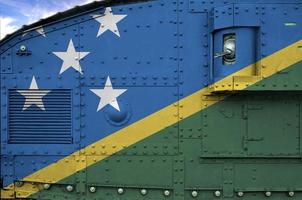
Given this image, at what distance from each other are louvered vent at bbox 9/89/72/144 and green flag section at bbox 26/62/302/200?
448 mm

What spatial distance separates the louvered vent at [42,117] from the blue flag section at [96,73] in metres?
0.01

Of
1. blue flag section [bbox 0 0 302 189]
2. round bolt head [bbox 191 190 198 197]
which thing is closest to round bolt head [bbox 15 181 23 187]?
blue flag section [bbox 0 0 302 189]

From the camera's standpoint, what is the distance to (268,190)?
A: 13.9 feet

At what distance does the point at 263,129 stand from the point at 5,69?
9.79ft

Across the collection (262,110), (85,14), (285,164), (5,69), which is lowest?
(285,164)

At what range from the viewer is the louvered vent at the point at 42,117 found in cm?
429

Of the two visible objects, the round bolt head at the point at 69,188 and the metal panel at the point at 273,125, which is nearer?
the metal panel at the point at 273,125

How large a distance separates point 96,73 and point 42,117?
80 centimetres

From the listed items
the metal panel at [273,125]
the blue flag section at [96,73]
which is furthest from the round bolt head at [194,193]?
the blue flag section at [96,73]

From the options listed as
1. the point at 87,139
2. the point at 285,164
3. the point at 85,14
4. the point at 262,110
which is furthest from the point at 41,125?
the point at 285,164

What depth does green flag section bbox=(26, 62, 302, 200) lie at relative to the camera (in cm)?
420

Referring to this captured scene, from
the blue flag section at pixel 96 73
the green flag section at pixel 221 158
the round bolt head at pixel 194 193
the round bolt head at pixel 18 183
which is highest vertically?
the blue flag section at pixel 96 73

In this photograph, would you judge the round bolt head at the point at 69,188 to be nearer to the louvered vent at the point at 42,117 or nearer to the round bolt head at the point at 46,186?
the round bolt head at the point at 46,186

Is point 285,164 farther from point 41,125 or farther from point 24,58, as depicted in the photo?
point 24,58
